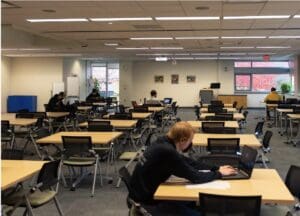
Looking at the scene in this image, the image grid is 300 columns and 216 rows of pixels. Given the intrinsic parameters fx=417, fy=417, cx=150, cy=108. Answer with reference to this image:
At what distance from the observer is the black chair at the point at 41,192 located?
3.86m

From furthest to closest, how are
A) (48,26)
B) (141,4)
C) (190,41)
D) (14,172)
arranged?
1. (190,41)
2. (48,26)
3. (141,4)
4. (14,172)

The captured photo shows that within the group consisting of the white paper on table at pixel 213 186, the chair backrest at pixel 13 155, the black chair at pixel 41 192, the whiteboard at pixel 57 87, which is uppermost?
the whiteboard at pixel 57 87

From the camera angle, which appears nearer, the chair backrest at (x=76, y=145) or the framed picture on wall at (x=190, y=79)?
the chair backrest at (x=76, y=145)

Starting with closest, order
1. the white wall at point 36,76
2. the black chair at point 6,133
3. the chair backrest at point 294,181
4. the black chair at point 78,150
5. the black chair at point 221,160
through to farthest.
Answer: the chair backrest at point 294,181 → the black chair at point 221,160 → the black chair at point 78,150 → the black chair at point 6,133 → the white wall at point 36,76

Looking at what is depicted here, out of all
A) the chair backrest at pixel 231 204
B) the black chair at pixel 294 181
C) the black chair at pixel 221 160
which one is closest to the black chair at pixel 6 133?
the black chair at pixel 221 160

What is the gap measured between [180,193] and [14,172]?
5.48 ft

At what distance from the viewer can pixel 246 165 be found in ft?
12.5

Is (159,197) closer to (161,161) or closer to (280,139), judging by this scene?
(161,161)

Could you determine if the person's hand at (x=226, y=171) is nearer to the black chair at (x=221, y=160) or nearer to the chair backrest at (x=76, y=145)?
the black chair at (x=221, y=160)

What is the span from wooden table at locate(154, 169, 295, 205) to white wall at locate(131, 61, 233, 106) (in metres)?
21.0

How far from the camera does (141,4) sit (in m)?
6.95

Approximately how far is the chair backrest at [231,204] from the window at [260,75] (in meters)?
21.9

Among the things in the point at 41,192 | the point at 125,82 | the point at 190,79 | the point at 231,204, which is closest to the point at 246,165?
the point at 231,204

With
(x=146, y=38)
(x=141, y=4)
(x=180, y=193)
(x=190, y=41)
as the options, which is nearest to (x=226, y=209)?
(x=180, y=193)
